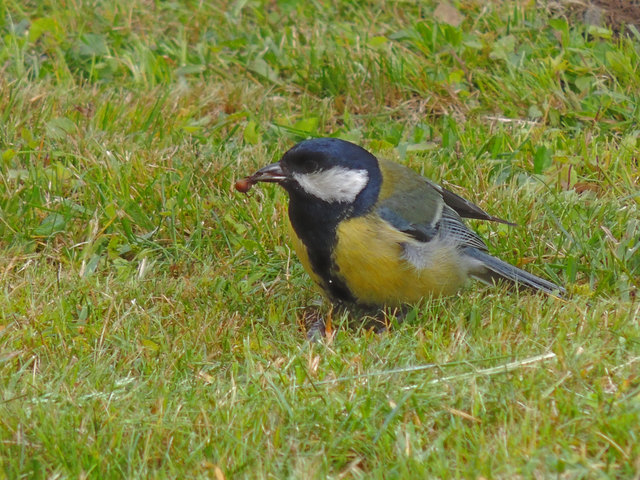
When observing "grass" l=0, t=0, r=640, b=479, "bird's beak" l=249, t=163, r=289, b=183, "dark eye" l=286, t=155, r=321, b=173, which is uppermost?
"dark eye" l=286, t=155, r=321, b=173

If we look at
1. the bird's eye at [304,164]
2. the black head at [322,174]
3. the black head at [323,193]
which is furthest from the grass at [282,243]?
the bird's eye at [304,164]

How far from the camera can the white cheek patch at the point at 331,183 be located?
409cm

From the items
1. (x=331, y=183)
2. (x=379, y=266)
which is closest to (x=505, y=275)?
(x=379, y=266)

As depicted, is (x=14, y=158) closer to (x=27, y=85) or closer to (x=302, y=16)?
(x=27, y=85)

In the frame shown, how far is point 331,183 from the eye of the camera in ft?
13.5

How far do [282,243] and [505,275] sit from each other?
107cm

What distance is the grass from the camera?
2.99 meters

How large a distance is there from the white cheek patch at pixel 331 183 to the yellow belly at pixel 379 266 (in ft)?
0.38

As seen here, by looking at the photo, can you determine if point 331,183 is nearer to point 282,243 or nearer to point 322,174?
point 322,174

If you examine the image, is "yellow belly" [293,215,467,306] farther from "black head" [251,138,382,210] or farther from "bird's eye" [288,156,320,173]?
"bird's eye" [288,156,320,173]

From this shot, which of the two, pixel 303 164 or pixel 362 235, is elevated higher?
pixel 303 164

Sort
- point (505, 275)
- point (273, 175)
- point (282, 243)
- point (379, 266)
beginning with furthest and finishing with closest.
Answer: point (282, 243) < point (505, 275) < point (273, 175) < point (379, 266)

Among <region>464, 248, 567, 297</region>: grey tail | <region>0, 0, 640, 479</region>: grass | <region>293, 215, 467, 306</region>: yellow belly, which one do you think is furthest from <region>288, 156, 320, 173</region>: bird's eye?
<region>464, 248, 567, 297</region>: grey tail

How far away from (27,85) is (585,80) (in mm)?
3147
